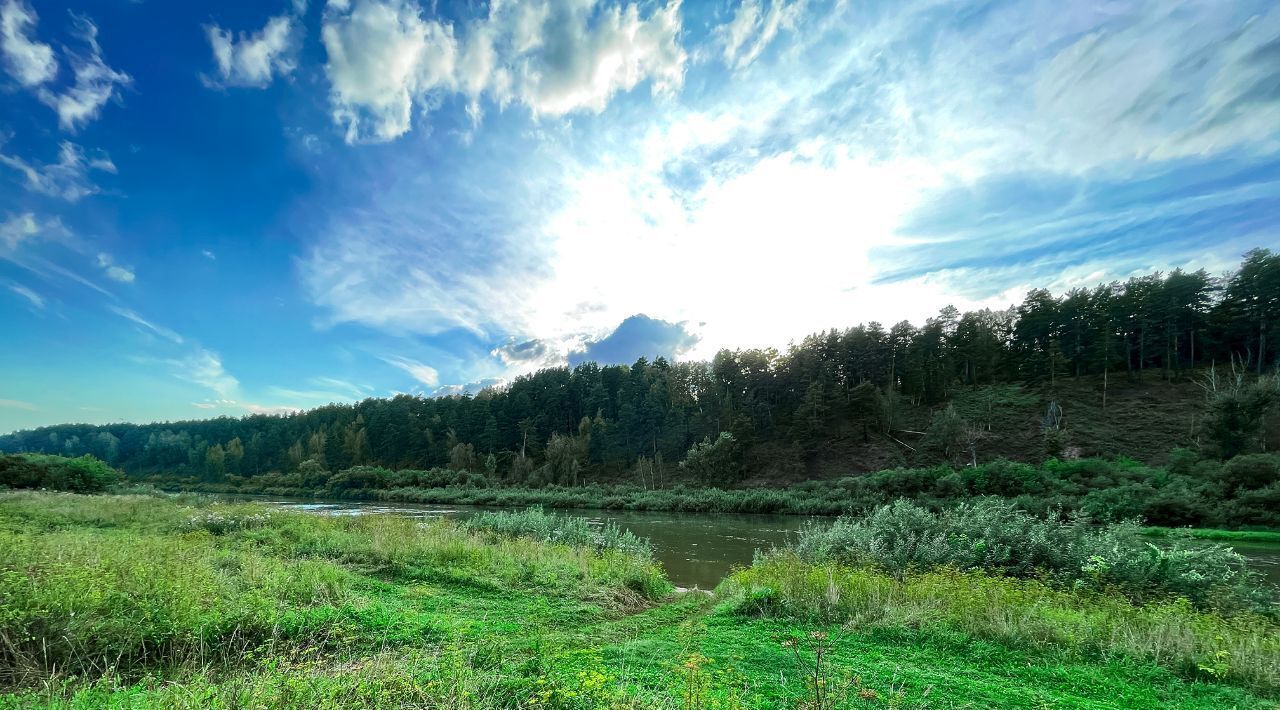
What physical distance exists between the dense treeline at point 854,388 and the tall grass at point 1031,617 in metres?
42.6

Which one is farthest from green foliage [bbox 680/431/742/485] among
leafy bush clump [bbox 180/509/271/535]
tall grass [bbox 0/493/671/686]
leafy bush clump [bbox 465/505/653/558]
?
leafy bush clump [bbox 180/509/271/535]

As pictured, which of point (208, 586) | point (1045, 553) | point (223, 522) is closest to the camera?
point (208, 586)

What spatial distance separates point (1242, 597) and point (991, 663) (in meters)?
8.29

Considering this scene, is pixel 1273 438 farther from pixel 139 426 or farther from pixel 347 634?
pixel 139 426

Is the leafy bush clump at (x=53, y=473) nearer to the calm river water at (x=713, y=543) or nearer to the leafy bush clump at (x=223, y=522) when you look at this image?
the calm river water at (x=713, y=543)

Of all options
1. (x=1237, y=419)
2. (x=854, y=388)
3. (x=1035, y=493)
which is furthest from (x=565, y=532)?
(x=854, y=388)

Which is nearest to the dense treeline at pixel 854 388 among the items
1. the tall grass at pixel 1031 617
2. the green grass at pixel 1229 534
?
the green grass at pixel 1229 534

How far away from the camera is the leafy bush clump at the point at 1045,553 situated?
Answer: 10492mm

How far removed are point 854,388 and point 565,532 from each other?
57.7 meters

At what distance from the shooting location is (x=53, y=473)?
137 ft

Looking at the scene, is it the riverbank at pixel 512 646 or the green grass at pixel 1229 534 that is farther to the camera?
the green grass at pixel 1229 534

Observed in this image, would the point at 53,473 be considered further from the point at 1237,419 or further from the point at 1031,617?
the point at 1237,419

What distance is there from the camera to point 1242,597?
1015 centimetres

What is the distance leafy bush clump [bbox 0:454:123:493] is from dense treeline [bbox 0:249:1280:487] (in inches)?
1463
